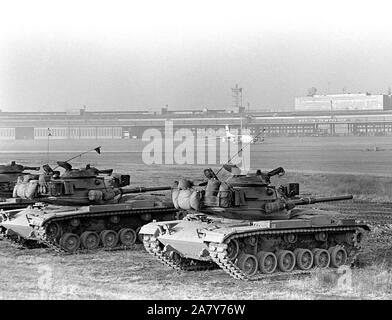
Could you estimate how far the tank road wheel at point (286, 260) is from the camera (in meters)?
19.7

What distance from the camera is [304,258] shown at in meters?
20.0

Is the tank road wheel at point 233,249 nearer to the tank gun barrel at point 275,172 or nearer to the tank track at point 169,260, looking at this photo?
the tank track at point 169,260

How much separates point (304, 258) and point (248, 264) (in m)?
1.62

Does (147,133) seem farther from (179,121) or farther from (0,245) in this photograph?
(0,245)

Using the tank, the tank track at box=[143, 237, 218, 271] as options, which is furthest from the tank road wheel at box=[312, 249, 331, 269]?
the tank track at box=[143, 237, 218, 271]

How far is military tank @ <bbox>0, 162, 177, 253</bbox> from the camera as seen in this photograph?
77.1 feet

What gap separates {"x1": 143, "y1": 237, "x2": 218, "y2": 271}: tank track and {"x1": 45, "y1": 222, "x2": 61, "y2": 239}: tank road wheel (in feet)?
11.4

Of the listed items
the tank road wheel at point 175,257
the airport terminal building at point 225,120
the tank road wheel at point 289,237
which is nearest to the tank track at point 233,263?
the tank road wheel at point 289,237

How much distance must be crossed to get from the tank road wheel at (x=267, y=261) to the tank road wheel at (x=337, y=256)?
1.68 m

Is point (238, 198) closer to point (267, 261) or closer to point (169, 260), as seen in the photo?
point (267, 261)

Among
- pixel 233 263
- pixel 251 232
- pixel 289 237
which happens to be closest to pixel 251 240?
pixel 251 232

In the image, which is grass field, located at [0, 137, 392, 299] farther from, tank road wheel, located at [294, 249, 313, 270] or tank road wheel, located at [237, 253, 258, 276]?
tank road wheel, located at [294, 249, 313, 270]
